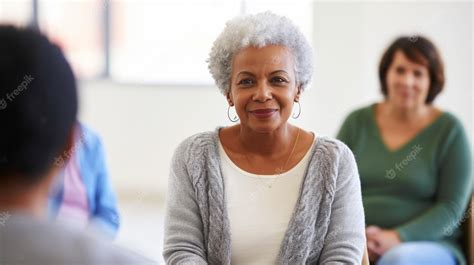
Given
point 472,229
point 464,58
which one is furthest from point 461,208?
point 464,58

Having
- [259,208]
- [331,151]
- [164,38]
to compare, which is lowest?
[259,208]

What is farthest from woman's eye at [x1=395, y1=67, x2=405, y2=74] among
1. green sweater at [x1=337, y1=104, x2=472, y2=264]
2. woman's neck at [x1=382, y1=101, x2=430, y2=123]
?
green sweater at [x1=337, y1=104, x2=472, y2=264]

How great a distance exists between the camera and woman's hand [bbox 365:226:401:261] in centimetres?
217

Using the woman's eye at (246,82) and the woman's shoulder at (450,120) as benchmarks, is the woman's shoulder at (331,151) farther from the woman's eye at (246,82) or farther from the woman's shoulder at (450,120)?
the woman's shoulder at (450,120)

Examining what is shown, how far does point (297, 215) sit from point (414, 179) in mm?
881

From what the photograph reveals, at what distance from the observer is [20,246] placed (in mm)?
681

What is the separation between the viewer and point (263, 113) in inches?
58.3

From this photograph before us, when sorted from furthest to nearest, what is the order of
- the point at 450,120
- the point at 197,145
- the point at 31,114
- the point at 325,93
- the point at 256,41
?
the point at 325,93
the point at 450,120
the point at 197,145
the point at 256,41
the point at 31,114

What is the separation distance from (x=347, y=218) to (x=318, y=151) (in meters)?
0.17

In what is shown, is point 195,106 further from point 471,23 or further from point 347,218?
point 347,218

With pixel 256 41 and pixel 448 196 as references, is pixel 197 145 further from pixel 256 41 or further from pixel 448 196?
pixel 448 196

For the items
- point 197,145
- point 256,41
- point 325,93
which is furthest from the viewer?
point 325,93

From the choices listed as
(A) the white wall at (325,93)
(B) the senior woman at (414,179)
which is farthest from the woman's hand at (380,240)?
(A) the white wall at (325,93)

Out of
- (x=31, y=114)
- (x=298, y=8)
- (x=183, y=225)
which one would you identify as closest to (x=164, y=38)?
(x=298, y=8)
